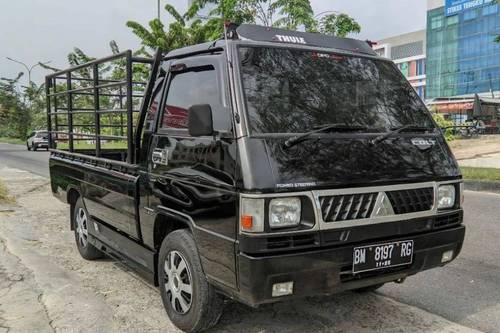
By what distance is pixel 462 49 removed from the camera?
8050 cm

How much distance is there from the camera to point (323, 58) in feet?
12.5

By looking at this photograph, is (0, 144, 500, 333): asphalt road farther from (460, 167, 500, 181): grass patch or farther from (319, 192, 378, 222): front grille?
(460, 167, 500, 181): grass patch

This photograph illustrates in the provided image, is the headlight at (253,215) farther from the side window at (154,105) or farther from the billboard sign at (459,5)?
the billboard sign at (459,5)

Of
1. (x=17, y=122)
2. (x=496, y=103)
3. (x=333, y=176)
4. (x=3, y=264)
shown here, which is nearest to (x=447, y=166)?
(x=333, y=176)

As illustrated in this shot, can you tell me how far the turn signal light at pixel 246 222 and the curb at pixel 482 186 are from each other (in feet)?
30.9

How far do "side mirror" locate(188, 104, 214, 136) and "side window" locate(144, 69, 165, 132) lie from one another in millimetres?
891

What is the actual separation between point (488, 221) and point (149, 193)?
5.70 metres

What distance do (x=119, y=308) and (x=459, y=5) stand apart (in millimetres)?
87091

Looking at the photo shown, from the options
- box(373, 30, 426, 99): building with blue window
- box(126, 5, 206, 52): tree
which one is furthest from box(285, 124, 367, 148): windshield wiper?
box(373, 30, 426, 99): building with blue window

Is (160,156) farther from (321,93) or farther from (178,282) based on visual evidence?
(321,93)

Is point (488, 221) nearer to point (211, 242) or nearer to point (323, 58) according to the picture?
point (323, 58)

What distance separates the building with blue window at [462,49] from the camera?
2955 inches

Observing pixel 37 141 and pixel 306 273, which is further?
pixel 37 141

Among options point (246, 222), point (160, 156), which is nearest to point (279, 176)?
point (246, 222)
